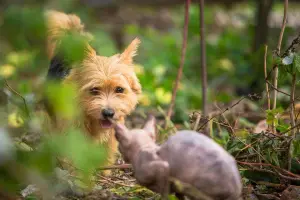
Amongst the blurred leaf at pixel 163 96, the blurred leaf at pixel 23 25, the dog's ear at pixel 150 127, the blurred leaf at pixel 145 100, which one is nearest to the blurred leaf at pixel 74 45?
the blurred leaf at pixel 23 25

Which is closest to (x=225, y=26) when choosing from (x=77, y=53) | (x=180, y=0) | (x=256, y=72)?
(x=180, y=0)

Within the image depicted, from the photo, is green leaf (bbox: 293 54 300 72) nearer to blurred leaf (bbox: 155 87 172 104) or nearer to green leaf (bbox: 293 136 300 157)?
green leaf (bbox: 293 136 300 157)

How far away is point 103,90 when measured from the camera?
14.5 ft

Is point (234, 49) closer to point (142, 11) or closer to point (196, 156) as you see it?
point (142, 11)

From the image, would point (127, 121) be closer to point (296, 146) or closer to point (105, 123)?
point (105, 123)

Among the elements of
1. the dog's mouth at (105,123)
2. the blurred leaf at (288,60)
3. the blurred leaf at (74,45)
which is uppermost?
the blurred leaf at (288,60)

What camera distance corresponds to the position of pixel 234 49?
384 inches

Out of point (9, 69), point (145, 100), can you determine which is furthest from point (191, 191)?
point (9, 69)

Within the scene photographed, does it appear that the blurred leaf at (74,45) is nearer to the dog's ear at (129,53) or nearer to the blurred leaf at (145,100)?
the dog's ear at (129,53)

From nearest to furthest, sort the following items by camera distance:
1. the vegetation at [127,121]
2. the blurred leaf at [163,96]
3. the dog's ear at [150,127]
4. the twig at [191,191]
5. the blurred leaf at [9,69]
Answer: the vegetation at [127,121] < the twig at [191,191] < the dog's ear at [150,127] < the blurred leaf at [163,96] < the blurred leaf at [9,69]

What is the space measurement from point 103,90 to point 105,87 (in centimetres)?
3

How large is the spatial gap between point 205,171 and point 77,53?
1.09 m

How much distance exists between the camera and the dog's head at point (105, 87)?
427 centimetres

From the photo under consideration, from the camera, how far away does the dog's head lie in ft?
14.0
